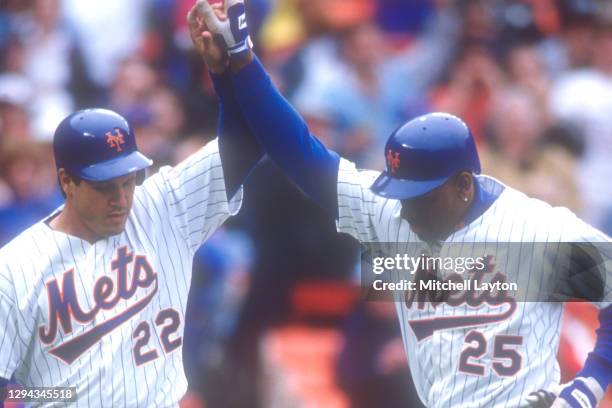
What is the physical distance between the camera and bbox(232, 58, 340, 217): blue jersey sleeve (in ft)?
13.1

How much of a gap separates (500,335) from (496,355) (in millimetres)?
57

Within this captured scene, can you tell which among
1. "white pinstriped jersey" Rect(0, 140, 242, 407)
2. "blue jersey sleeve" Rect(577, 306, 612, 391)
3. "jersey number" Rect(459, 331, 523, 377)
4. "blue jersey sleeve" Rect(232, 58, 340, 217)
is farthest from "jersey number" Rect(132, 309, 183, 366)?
"blue jersey sleeve" Rect(577, 306, 612, 391)

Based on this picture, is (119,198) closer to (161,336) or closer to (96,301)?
(96,301)

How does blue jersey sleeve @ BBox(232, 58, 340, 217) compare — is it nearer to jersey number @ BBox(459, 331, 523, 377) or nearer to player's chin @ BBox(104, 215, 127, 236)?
player's chin @ BBox(104, 215, 127, 236)

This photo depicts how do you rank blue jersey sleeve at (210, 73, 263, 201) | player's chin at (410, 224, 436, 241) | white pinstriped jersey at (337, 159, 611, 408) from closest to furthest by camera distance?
white pinstriped jersey at (337, 159, 611, 408) < player's chin at (410, 224, 436, 241) < blue jersey sleeve at (210, 73, 263, 201)

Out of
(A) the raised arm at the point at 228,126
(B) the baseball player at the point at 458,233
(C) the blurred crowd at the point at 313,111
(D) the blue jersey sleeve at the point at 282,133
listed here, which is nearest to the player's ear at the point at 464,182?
(B) the baseball player at the point at 458,233

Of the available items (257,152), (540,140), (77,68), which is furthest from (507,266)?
(77,68)

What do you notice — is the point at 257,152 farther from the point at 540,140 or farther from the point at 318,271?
the point at 540,140

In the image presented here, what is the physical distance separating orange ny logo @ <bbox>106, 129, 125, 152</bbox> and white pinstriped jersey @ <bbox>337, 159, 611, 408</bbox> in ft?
2.88

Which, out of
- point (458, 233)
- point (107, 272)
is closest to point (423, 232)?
point (458, 233)

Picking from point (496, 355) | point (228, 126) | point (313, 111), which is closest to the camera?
point (496, 355)

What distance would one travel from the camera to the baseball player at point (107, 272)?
3865 mm

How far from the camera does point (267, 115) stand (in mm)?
3992

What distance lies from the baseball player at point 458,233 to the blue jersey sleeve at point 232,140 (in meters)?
0.05
